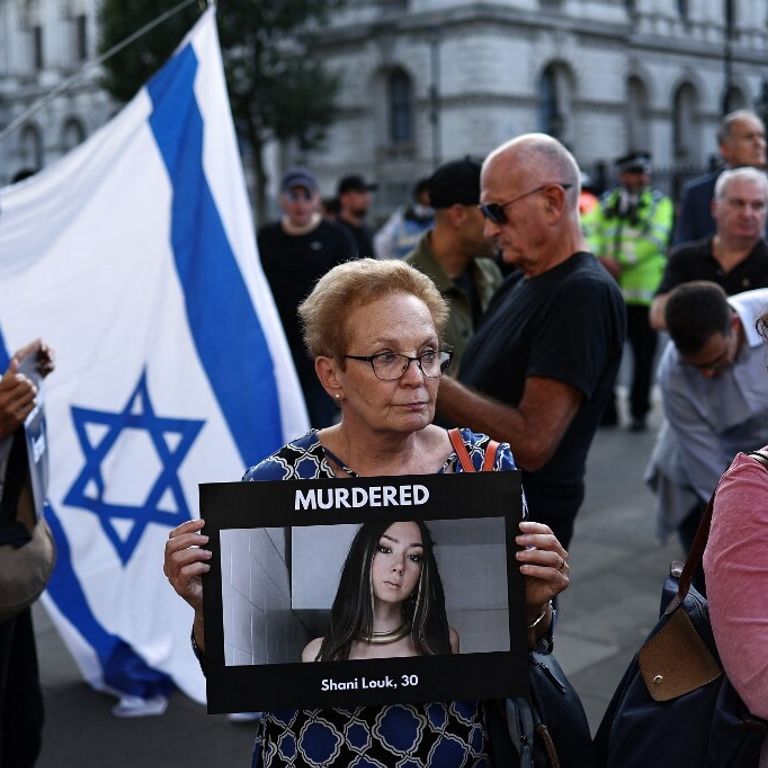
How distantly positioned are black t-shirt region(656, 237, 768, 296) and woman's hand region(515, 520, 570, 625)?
357 centimetres

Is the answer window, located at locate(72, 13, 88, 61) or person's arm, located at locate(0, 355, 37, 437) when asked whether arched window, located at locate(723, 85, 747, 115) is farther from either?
person's arm, located at locate(0, 355, 37, 437)

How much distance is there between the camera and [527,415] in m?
3.13

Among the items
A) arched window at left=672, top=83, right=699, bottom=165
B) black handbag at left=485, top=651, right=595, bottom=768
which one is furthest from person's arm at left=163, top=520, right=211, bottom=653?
arched window at left=672, top=83, right=699, bottom=165

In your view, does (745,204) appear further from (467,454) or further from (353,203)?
(353,203)

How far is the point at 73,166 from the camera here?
14.1ft

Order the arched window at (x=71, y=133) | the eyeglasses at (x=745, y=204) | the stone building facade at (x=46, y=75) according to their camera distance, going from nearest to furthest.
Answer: the eyeglasses at (x=745, y=204)
the stone building facade at (x=46, y=75)
the arched window at (x=71, y=133)

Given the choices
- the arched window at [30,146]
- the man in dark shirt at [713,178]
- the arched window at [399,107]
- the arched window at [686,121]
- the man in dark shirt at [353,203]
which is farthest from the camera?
the arched window at [30,146]

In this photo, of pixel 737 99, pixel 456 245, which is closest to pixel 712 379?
pixel 456 245

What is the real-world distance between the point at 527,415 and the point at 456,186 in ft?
4.66

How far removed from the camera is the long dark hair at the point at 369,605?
197 cm

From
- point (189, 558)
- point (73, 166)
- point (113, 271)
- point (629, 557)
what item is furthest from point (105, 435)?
point (629, 557)

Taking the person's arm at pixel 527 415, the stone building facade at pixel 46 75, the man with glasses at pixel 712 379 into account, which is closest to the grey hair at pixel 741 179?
the man with glasses at pixel 712 379

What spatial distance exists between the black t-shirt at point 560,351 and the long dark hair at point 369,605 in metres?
1.23

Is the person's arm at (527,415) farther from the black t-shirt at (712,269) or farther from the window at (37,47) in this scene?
the window at (37,47)
